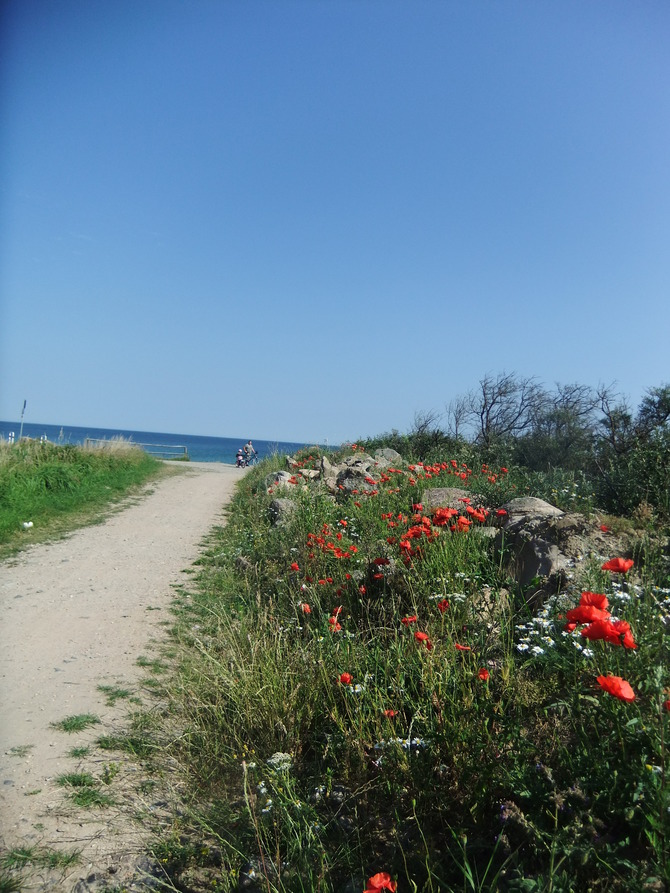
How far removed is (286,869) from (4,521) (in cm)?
837

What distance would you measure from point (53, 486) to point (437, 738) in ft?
36.5

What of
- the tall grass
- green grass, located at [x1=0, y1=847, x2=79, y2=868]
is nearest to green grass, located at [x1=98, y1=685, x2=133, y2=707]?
the tall grass

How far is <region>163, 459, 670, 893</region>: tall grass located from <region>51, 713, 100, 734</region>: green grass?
19.8 inches

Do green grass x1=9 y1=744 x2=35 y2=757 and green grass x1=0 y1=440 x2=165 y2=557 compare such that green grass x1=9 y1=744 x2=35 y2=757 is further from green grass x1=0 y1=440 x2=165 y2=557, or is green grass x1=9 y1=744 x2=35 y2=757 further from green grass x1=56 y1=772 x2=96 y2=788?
green grass x1=0 y1=440 x2=165 y2=557

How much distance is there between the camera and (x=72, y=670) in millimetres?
4457

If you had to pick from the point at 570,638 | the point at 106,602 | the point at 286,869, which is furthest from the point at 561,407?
the point at 286,869

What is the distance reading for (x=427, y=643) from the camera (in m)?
3.14

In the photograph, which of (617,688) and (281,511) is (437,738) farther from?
(281,511)

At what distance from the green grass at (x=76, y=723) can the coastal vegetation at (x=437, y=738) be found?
49cm

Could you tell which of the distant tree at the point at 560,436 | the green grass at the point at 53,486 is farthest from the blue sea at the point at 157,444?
the distant tree at the point at 560,436

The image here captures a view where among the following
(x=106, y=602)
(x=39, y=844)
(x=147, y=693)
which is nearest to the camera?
(x=39, y=844)

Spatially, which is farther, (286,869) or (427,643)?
(427,643)

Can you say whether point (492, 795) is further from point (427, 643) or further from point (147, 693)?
point (147, 693)

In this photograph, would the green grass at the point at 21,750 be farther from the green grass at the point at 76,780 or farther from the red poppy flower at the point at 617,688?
the red poppy flower at the point at 617,688
